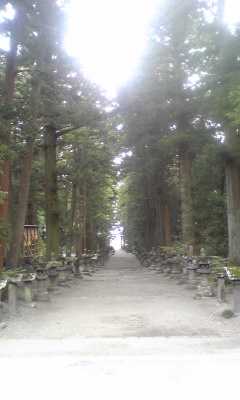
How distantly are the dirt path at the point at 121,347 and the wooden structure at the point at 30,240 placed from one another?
54.5 feet

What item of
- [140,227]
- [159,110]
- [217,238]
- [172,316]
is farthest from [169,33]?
[140,227]

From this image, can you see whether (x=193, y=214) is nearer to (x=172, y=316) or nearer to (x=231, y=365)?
(x=172, y=316)

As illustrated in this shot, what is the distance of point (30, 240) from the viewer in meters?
28.4

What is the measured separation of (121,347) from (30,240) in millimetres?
22996

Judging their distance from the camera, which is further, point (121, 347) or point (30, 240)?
point (30, 240)

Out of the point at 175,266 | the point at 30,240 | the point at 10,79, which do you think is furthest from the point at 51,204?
the point at 30,240

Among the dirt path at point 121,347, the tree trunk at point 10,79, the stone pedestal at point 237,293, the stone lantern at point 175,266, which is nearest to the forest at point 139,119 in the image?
the tree trunk at point 10,79

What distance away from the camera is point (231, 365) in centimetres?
516

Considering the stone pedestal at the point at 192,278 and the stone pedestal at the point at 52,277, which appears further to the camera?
the stone pedestal at the point at 192,278

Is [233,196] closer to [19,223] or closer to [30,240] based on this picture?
[19,223]

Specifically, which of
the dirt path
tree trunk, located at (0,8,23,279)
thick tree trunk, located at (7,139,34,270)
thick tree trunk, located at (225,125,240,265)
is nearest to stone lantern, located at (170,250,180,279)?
thick tree trunk, located at (225,125,240,265)

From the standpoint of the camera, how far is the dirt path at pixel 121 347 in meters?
4.59

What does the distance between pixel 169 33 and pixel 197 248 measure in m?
9.95

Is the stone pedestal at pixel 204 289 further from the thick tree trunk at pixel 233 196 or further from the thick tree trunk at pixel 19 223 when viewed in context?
the thick tree trunk at pixel 19 223
